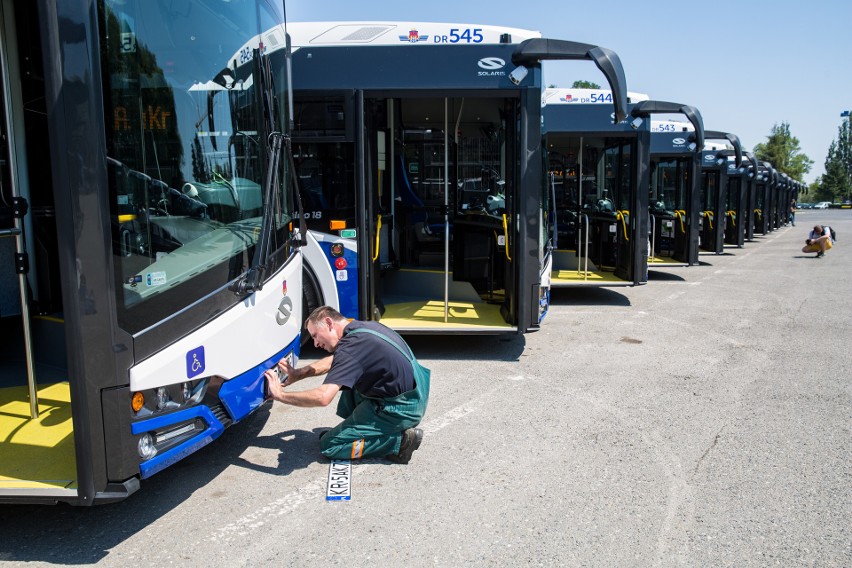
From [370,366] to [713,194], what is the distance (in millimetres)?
16290

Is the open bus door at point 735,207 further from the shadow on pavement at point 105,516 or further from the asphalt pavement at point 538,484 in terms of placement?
the shadow on pavement at point 105,516

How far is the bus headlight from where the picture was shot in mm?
3275

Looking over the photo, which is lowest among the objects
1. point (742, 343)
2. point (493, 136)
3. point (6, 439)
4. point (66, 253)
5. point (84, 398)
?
point (742, 343)

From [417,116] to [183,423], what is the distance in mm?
6483

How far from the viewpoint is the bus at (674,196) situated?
14.4 metres

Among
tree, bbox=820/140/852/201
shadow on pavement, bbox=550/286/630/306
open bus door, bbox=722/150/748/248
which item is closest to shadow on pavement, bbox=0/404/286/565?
shadow on pavement, bbox=550/286/630/306

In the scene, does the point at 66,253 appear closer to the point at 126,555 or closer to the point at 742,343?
the point at 126,555

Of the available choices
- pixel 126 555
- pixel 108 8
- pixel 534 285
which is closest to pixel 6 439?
pixel 126 555

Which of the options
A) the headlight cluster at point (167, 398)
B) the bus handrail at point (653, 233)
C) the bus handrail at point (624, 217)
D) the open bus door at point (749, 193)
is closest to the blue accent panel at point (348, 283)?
the headlight cluster at point (167, 398)

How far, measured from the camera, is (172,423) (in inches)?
134

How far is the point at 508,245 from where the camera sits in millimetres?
7348

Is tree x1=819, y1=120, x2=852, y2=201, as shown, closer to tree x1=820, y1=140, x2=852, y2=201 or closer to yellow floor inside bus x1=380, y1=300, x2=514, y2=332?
tree x1=820, y1=140, x2=852, y2=201

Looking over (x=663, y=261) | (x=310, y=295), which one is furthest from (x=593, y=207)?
(x=310, y=295)

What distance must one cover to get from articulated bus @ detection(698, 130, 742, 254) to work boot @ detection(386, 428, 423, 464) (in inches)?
555
